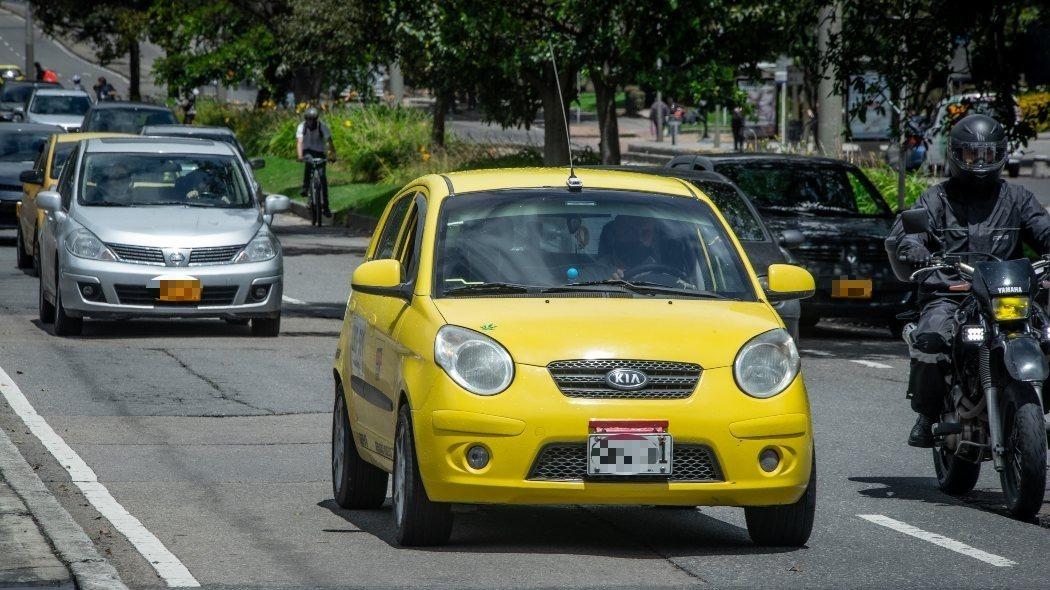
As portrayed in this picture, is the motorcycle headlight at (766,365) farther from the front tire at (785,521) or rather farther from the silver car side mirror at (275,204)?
the silver car side mirror at (275,204)

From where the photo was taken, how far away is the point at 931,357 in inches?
342

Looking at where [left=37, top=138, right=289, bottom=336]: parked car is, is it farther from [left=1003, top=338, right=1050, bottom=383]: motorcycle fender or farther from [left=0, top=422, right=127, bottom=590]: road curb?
[left=1003, top=338, right=1050, bottom=383]: motorcycle fender

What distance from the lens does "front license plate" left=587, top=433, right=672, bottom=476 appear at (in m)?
6.82

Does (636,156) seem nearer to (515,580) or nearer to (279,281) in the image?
(279,281)

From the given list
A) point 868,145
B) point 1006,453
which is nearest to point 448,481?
point 1006,453

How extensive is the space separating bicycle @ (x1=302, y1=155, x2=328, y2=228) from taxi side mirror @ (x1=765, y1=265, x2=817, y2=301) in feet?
71.1

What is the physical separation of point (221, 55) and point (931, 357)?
4156 centimetres

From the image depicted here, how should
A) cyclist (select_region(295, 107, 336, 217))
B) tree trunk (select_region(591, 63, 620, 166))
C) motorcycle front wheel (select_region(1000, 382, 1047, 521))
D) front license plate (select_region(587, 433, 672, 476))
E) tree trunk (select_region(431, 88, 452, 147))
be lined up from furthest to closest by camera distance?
tree trunk (select_region(431, 88, 452, 147)), cyclist (select_region(295, 107, 336, 217)), tree trunk (select_region(591, 63, 620, 166)), motorcycle front wheel (select_region(1000, 382, 1047, 521)), front license plate (select_region(587, 433, 672, 476))

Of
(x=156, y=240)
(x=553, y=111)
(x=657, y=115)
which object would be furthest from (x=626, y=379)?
(x=657, y=115)

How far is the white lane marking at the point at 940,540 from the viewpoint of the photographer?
7.24 meters

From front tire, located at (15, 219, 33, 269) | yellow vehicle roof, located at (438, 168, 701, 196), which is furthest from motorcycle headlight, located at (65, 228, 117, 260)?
yellow vehicle roof, located at (438, 168, 701, 196)

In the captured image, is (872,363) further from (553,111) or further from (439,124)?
(439,124)

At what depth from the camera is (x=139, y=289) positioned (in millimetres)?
15141

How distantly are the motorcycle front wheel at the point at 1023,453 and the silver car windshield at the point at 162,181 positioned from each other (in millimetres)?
9700
